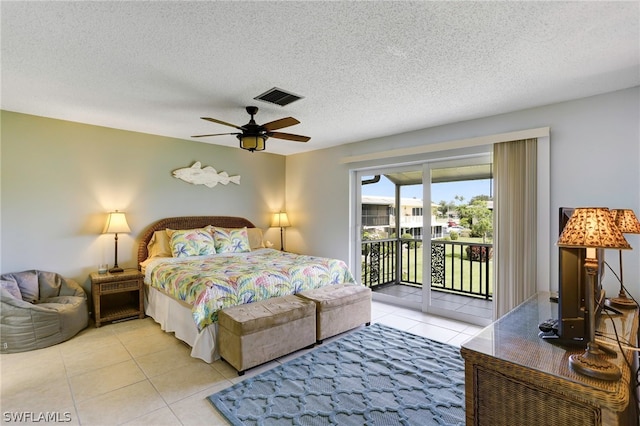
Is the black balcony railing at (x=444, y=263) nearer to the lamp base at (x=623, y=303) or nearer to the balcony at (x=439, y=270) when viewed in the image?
the balcony at (x=439, y=270)

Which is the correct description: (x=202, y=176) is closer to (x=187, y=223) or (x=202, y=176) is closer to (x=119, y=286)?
(x=187, y=223)

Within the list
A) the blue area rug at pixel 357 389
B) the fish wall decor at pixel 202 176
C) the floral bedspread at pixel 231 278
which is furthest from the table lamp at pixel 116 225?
the blue area rug at pixel 357 389

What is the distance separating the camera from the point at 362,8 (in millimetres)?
1742

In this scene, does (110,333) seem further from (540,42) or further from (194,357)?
(540,42)

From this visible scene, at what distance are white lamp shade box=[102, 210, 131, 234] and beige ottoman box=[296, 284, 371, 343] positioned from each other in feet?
8.21

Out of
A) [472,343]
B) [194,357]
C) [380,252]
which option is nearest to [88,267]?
[194,357]

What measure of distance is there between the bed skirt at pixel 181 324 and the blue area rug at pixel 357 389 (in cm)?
53

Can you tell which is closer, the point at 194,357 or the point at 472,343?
the point at 472,343

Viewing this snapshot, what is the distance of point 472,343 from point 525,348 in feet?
0.76

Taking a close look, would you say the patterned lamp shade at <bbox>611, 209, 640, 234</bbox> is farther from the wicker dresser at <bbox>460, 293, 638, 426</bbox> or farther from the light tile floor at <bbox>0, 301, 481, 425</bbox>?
the light tile floor at <bbox>0, 301, 481, 425</bbox>

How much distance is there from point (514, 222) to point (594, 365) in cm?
251

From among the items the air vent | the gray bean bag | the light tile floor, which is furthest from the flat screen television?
the gray bean bag

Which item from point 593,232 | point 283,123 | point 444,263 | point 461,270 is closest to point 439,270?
point 444,263

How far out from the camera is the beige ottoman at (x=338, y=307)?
127 inches
